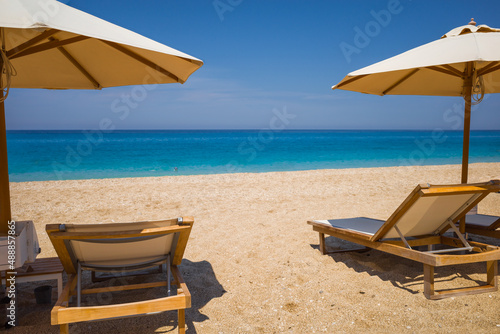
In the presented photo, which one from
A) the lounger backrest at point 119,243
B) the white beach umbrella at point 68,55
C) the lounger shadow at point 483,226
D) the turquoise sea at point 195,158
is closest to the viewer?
the white beach umbrella at point 68,55

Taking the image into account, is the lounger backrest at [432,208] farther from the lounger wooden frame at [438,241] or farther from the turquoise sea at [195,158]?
the turquoise sea at [195,158]

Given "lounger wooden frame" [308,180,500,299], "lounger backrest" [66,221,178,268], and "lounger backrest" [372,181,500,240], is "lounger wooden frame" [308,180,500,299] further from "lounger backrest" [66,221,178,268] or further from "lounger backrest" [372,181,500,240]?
"lounger backrest" [66,221,178,268]

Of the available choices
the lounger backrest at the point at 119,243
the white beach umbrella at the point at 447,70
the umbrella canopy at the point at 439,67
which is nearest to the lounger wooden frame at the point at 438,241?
the white beach umbrella at the point at 447,70

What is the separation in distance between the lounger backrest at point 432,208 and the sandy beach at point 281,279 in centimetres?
42

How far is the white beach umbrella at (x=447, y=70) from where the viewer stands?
2.65 meters

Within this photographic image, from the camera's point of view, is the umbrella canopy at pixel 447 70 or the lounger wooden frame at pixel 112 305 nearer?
the lounger wooden frame at pixel 112 305

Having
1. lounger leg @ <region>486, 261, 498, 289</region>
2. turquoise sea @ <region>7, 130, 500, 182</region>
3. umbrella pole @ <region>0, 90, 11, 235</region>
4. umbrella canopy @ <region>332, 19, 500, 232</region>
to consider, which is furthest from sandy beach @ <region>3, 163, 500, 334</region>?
turquoise sea @ <region>7, 130, 500, 182</region>

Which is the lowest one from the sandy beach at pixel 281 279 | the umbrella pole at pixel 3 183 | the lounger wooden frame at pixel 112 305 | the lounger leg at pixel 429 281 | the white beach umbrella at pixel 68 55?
the sandy beach at pixel 281 279

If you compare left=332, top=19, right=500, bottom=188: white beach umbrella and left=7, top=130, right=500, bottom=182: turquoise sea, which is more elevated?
left=332, top=19, right=500, bottom=188: white beach umbrella

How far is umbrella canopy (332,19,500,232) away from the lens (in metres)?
2.65

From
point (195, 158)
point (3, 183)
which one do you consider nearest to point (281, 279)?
point (3, 183)

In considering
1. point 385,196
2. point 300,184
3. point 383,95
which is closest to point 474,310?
point 383,95

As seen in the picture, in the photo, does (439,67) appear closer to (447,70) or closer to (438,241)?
(447,70)

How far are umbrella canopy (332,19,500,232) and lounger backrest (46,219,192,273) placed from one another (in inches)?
87.3
